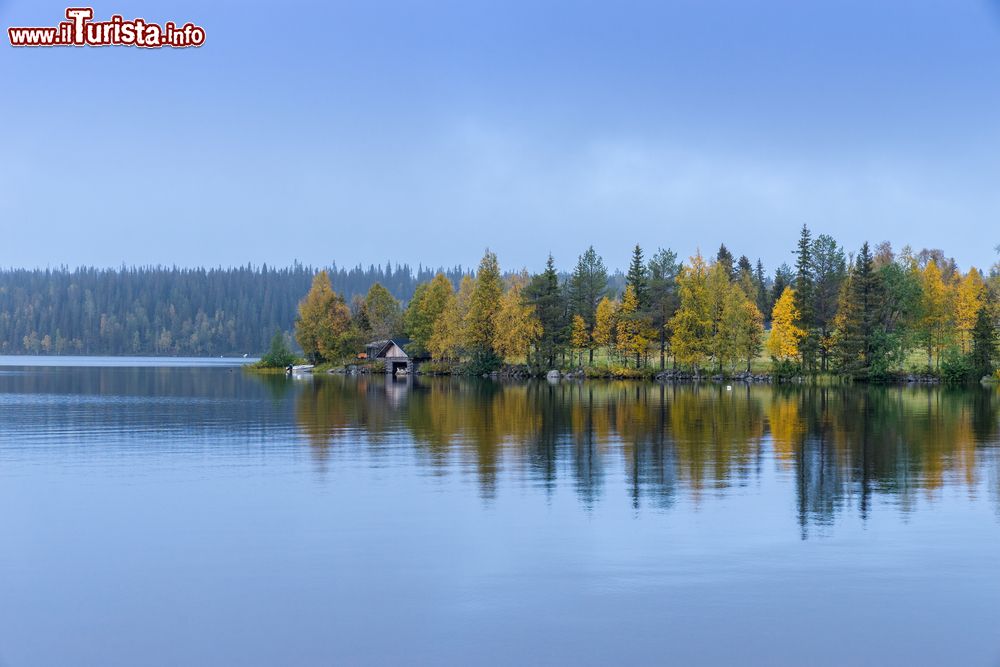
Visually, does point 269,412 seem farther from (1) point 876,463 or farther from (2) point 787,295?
(2) point 787,295

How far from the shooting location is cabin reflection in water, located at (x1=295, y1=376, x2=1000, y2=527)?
2475 centimetres

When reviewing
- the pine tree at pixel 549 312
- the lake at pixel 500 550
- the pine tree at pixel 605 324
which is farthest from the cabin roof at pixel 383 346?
the lake at pixel 500 550

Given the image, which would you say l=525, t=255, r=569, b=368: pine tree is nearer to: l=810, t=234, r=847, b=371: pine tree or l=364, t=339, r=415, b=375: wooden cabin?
l=364, t=339, r=415, b=375: wooden cabin

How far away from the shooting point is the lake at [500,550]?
42.6 feet

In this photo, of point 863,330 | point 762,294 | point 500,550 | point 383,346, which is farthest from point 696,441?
point 762,294

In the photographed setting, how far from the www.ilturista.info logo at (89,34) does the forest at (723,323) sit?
252 ft

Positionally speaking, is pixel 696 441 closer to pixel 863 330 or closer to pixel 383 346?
pixel 863 330

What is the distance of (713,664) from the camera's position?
1212 cm

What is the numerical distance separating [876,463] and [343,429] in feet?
73.4

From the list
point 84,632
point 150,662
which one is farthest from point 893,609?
point 84,632

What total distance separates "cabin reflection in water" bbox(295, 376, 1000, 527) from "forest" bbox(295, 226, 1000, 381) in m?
32.4

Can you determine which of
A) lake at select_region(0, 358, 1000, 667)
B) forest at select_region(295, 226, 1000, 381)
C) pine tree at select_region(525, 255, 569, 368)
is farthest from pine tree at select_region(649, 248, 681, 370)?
lake at select_region(0, 358, 1000, 667)

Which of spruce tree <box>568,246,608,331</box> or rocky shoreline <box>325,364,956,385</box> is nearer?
rocky shoreline <box>325,364,956,385</box>

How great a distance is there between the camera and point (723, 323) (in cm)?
10075
